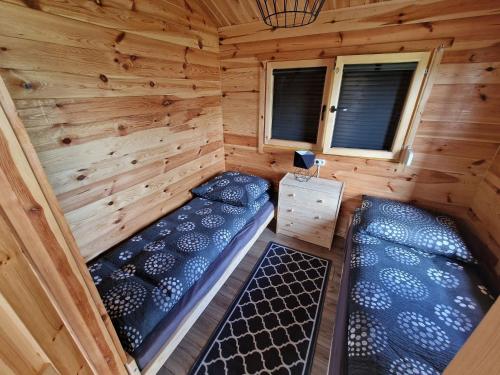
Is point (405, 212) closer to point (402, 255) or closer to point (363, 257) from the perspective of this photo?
point (402, 255)

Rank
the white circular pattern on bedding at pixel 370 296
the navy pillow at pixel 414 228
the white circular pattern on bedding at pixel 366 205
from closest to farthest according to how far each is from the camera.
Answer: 1. the white circular pattern on bedding at pixel 370 296
2. the navy pillow at pixel 414 228
3. the white circular pattern on bedding at pixel 366 205

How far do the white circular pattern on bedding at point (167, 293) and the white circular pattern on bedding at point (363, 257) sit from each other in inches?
43.1

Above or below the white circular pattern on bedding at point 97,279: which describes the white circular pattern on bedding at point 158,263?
above

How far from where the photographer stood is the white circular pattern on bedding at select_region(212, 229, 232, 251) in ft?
5.12

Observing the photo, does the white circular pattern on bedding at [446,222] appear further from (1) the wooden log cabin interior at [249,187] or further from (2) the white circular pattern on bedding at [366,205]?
(2) the white circular pattern on bedding at [366,205]

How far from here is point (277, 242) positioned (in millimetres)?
2332

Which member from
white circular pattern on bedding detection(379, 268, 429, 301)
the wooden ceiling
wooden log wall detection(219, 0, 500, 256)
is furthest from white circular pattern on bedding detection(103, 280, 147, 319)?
the wooden ceiling

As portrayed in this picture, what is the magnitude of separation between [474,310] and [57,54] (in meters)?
2.54

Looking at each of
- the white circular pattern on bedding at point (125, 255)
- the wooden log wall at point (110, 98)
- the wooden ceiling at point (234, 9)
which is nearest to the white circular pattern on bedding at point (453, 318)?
the white circular pattern on bedding at point (125, 255)

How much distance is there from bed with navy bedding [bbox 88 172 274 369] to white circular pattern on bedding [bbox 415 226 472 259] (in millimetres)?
1254

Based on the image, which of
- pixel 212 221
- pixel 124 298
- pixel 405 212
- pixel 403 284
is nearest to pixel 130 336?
pixel 124 298

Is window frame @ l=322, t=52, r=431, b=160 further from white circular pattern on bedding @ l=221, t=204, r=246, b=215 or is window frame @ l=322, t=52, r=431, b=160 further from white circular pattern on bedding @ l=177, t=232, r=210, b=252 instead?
white circular pattern on bedding @ l=177, t=232, r=210, b=252

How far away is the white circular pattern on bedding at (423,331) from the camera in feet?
3.03

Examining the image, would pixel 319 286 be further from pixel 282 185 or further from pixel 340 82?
pixel 340 82
